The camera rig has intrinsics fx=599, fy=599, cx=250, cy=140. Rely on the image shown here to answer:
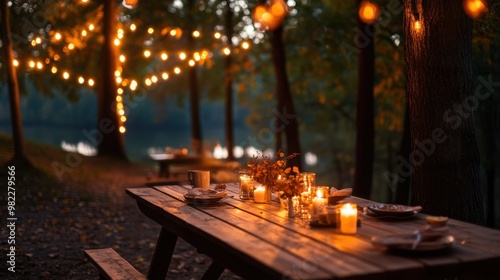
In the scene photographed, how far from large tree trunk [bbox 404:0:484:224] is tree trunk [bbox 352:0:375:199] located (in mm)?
5134

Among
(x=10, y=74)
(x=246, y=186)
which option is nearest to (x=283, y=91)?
(x=10, y=74)

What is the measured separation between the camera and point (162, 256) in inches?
209

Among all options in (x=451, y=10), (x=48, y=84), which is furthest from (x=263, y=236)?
(x=48, y=84)

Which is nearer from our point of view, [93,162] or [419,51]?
[419,51]

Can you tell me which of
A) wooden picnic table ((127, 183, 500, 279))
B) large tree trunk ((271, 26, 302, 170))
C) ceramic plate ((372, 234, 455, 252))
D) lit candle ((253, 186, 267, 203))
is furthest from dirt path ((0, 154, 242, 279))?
ceramic plate ((372, 234, 455, 252))

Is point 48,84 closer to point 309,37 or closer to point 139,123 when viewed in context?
point 309,37

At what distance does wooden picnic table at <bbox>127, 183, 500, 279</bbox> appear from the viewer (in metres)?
2.80

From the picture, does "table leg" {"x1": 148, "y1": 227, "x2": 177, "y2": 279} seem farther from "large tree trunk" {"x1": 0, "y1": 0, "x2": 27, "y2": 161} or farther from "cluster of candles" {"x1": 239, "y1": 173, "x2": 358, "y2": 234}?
"large tree trunk" {"x1": 0, "y1": 0, "x2": 27, "y2": 161}

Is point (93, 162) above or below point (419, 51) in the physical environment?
below

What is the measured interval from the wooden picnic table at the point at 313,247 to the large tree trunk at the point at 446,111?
0.95 meters

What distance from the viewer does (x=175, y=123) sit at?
64.1 meters

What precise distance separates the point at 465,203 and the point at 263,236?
2441 millimetres

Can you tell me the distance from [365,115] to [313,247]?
7722 mm

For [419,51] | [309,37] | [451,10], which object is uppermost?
[309,37]
